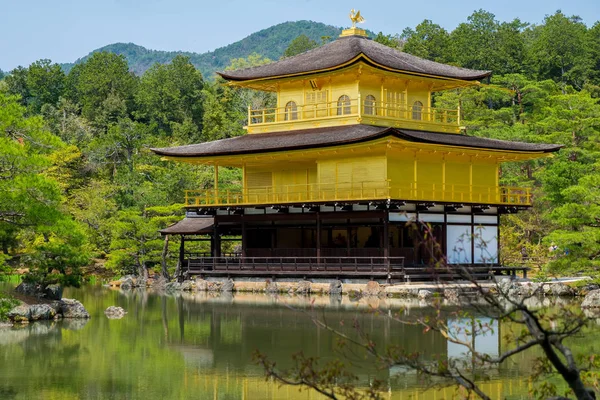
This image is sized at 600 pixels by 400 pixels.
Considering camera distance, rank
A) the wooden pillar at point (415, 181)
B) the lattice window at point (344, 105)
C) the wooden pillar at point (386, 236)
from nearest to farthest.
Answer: the wooden pillar at point (386, 236), the wooden pillar at point (415, 181), the lattice window at point (344, 105)

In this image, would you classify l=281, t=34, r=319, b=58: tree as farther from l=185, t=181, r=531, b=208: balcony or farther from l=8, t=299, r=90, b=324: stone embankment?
l=8, t=299, r=90, b=324: stone embankment

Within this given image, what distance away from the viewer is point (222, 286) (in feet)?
126

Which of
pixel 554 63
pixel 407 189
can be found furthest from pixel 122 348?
pixel 554 63

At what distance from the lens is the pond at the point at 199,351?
49.9 ft

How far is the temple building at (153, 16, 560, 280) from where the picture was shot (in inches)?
1435

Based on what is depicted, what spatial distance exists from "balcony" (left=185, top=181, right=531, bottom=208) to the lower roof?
5.37 ft

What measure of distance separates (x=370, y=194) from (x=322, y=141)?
273 cm

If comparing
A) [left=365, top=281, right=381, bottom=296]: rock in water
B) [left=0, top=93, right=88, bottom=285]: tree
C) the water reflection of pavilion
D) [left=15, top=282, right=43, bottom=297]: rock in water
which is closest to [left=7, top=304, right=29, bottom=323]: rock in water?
[left=15, top=282, right=43, bottom=297]: rock in water

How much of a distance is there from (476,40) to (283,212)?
40.3 m

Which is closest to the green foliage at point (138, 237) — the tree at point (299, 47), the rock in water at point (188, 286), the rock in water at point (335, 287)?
the rock in water at point (188, 286)

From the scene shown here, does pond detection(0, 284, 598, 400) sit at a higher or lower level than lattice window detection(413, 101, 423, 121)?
lower

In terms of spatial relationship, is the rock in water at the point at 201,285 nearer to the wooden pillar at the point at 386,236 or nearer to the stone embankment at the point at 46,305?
the wooden pillar at the point at 386,236

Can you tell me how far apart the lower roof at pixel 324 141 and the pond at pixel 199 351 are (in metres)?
7.59

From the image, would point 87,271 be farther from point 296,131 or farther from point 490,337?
point 490,337
